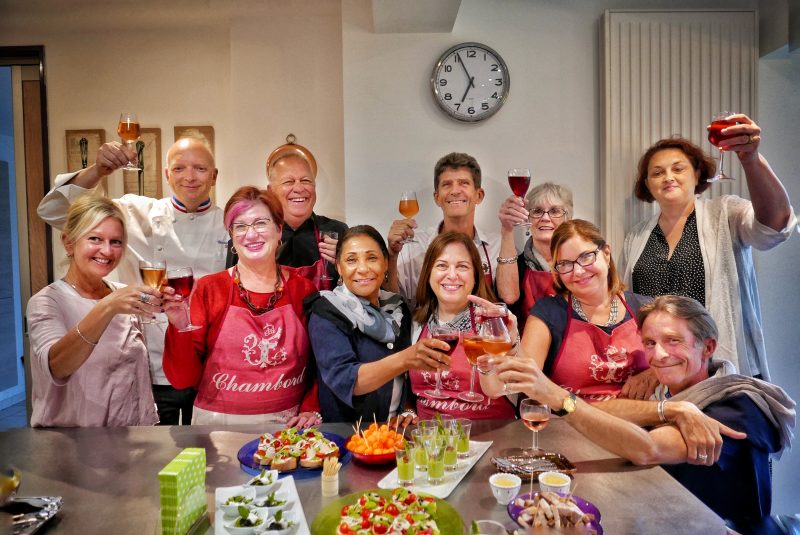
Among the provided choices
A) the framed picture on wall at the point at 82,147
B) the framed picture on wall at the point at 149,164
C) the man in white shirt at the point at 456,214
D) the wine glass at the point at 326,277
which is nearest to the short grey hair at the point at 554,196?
the man in white shirt at the point at 456,214

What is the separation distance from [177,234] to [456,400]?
1.87 meters

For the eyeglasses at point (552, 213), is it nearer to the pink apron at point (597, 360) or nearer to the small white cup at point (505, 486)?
the pink apron at point (597, 360)

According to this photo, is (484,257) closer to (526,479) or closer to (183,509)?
(526,479)

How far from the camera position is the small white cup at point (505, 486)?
5.27ft

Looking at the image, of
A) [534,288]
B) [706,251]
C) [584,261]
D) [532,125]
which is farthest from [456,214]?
[706,251]

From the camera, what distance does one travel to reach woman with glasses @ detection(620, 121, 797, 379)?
3.01 m

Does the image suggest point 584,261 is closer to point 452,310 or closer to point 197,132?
point 452,310

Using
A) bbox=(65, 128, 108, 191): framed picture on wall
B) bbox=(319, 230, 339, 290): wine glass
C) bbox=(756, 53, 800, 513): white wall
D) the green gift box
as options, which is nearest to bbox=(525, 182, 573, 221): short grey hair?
bbox=(319, 230, 339, 290): wine glass

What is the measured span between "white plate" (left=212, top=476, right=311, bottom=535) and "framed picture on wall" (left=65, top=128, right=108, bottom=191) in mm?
3896

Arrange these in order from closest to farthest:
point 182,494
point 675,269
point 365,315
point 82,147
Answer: point 182,494
point 365,315
point 675,269
point 82,147

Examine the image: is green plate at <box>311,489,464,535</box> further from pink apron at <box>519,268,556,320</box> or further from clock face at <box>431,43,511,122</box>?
clock face at <box>431,43,511,122</box>

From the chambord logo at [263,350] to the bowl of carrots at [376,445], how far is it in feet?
2.04

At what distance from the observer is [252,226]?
2.51 metres

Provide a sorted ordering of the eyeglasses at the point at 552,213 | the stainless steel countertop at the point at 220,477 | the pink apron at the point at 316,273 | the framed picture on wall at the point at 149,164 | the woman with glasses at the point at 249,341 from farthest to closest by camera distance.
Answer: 1. the framed picture on wall at the point at 149,164
2. the eyeglasses at the point at 552,213
3. the pink apron at the point at 316,273
4. the woman with glasses at the point at 249,341
5. the stainless steel countertop at the point at 220,477
